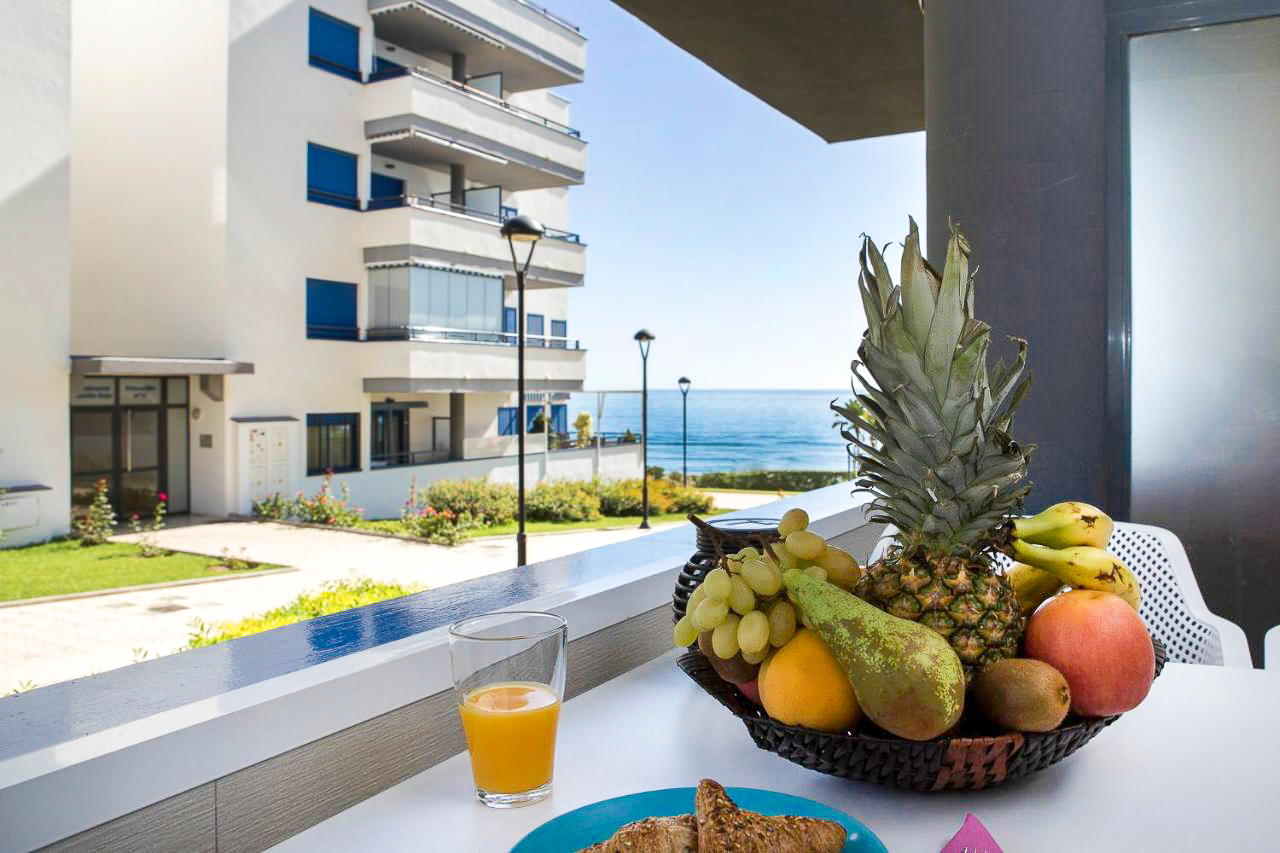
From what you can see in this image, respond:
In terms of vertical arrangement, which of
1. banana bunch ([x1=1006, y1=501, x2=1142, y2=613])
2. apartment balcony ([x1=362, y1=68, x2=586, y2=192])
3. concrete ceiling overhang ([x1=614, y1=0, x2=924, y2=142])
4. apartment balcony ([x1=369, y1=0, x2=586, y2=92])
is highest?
apartment balcony ([x1=369, y1=0, x2=586, y2=92])

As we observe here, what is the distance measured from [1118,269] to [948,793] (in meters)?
1.97

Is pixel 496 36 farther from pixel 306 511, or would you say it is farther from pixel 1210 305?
pixel 1210 305

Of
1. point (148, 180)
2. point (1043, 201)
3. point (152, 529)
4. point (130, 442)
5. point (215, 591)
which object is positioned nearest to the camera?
point (1043, 201)

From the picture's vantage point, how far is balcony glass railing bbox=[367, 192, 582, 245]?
13.9 meters

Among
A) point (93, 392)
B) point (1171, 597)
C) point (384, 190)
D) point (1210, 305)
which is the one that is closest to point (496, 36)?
point (384, 190)

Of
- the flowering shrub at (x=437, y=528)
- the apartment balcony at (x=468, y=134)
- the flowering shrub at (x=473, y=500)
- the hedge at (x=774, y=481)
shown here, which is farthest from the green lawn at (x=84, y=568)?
the hedge at (x=774, y=481)

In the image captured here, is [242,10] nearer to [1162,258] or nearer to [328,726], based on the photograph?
[1162,258]

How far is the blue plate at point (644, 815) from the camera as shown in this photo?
68cm

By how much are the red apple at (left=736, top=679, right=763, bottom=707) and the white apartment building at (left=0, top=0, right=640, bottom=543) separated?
38.3 feet

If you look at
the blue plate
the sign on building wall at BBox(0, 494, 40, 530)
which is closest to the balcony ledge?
the blue plate

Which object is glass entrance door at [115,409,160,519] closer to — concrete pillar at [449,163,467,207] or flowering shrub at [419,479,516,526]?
flowering shrub at [419,479,516,526]

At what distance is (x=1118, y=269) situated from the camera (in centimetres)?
240

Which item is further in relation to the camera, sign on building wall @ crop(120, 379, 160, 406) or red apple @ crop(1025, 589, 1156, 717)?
sign on building wall @ crop(120, 379, 160, 406)

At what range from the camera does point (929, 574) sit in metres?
0.84
